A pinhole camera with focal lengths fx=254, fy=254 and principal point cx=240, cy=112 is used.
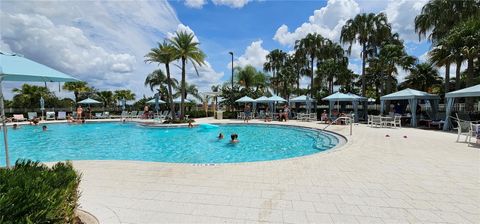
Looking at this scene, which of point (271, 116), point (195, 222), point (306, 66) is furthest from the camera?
point (306, 66)

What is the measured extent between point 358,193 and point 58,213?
3.99m

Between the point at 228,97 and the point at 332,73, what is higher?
the point at 332,73

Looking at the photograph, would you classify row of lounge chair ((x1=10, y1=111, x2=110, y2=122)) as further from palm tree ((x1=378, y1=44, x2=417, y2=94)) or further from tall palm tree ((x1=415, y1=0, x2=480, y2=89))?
tall palm tree ((x1=415, y1=0, x2=480, y2=89))

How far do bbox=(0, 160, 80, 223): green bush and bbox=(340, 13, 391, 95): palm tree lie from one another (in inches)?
976

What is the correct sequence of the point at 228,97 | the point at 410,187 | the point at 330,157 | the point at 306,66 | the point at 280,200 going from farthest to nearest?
the point at 306,66 < the point at 228,97 < the point at 330,157 < the point at 410,187 < the point at 280,200

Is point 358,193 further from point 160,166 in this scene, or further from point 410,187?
point 160,166

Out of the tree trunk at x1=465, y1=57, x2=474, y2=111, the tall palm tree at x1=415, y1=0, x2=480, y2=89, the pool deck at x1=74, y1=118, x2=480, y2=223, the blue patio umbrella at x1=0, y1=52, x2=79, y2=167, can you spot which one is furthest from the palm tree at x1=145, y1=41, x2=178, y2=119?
the tree trunk at x1=465, y1=57, x2=474, y2=111

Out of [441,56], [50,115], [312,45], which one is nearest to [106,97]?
[50,115]

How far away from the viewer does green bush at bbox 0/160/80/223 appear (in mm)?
1810

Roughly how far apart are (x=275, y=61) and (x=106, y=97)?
26691 millimetres

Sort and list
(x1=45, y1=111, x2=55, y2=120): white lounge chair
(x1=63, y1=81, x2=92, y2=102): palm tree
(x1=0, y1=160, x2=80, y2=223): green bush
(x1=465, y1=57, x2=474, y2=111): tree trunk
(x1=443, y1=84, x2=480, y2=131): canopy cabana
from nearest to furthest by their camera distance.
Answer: (x1=0, y1=160, x2=80, y2=223): green bush
(x1=443, y1=84, x2=480, y2=131): canopy cabana
(x1=465, y1=57, x2=474, y2=111): tree trunk
(x1=45, y1=111, x2=55, y2=120): white lounge chair
(x1=63, y1=81, x2=92, y2=102): palm tree

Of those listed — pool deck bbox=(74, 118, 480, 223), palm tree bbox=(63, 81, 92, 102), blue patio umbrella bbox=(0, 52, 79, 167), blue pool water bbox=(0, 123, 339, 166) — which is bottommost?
blue pool water bbox=(0, 123, 339, 166)

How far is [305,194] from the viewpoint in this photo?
13.3 ft

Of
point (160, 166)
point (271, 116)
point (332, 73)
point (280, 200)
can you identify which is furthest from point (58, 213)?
point (332, 73)
